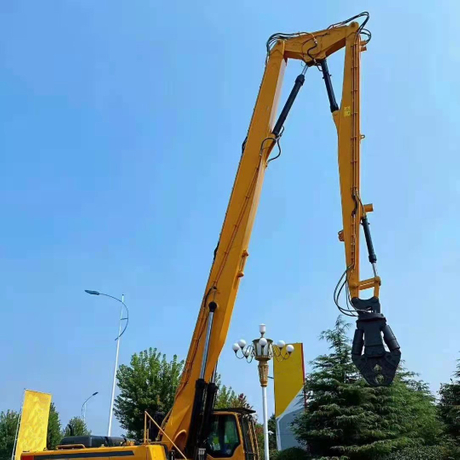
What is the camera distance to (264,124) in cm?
1077

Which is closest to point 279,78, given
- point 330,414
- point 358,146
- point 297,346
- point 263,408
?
point 358,146

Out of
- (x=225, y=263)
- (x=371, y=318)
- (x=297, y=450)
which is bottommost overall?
(x=297, y=450)

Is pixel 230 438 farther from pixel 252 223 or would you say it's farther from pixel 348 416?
pixel 348 416

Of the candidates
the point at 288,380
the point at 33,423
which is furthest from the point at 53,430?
the point at 33,423

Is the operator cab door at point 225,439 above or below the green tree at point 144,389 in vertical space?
below

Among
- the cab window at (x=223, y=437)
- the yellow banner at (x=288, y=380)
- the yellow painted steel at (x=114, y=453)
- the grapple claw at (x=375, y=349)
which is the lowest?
the yellow painted steel at (x=114, y=453)

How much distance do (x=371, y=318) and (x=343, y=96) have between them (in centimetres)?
454

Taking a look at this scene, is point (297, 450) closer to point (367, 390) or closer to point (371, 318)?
point (367, 390)

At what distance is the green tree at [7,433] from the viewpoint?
3494 centimetres

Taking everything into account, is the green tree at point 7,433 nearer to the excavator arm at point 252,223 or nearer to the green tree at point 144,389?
the green tree at point 144,389

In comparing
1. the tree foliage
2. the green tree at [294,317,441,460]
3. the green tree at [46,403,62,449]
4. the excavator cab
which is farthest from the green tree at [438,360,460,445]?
the green tree at [46,403,62,449]

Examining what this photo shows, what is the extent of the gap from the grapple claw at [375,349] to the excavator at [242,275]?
0.05 feet

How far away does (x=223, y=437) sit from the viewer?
30.8 ft

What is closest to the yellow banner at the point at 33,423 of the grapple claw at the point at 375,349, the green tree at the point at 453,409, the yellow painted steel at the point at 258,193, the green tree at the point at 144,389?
the yellow painted steel at the point at 258,193
